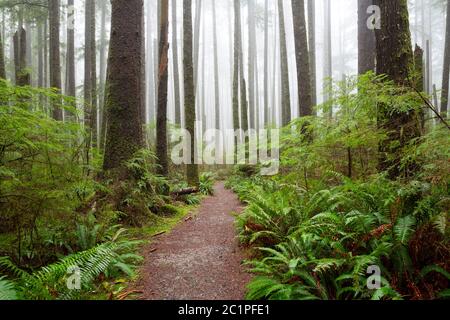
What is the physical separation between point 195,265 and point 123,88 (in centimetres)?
423

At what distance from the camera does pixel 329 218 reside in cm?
412

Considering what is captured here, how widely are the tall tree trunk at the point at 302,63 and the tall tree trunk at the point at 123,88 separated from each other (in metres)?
5.01

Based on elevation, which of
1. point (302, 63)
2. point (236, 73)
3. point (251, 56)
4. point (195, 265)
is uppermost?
point (251, 56)

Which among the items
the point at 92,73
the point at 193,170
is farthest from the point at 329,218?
the point at 92,73

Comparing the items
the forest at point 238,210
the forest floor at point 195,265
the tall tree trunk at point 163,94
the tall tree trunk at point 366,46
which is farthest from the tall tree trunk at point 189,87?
the tall tree trunk at point 366,46

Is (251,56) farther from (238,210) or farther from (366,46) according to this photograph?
(238,210)

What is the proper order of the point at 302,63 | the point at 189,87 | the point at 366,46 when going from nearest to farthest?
the point at 302,63, the point at 366,46, the point at 189,87

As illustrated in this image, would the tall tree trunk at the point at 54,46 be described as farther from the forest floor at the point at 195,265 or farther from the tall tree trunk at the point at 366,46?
the tall tree trunk at the point at 366,46

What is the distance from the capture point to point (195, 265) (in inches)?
164

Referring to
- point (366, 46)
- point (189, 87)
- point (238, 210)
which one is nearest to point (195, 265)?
point (238, 210)

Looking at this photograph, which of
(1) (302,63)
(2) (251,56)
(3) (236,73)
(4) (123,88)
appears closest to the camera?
(4) (123,88)

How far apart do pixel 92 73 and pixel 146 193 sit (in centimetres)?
1045

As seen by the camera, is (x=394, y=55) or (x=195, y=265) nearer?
(x=195, y=265)
